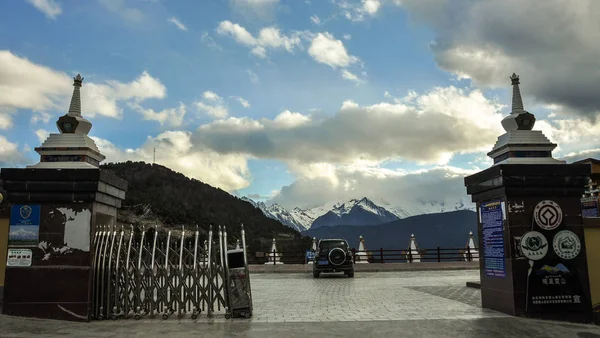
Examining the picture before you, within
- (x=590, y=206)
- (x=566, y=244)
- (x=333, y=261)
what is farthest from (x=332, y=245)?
(x=566, y=244)

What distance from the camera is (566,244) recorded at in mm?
9109

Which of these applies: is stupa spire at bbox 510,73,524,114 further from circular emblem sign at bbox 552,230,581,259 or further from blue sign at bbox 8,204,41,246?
blue sign at bbox 8,204,41,246

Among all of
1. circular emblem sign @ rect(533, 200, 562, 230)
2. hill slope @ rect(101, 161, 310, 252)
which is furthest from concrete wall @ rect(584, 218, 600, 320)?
hill slope @ rect(101, 161, 310, 252)

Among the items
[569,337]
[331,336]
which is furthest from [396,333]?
[569,337]

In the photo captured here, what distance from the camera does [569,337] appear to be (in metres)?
7.71

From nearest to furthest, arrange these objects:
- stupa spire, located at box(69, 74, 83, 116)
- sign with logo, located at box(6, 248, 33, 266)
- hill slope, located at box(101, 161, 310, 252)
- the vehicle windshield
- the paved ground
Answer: the paved ground
sign with logo, located at box(6, 248, 33, 266)
stupa spire, located at box(69, 74, 83, 116)
the vehicle windshield
hill slope, located at box(101, 161, 310, 252)

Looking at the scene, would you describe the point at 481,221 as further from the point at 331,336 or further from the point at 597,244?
the point at 331,336

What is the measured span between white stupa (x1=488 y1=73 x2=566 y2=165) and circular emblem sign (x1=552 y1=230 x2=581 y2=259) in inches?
58.4

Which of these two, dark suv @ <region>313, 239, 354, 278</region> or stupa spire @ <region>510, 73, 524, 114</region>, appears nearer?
stupa spire @ <region>510, 73, 524, 114</region>

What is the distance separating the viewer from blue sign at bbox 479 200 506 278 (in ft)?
30.9

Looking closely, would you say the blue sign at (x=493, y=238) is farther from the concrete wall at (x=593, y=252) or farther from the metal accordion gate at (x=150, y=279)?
the metal accordion gate at (x=150, y=279)

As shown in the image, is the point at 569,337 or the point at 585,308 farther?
the point at 585,308

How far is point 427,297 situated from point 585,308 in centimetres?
411

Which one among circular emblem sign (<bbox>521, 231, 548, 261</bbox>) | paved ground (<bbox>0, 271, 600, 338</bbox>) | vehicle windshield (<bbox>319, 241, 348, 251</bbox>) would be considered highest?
circular emblem sign (<bbox>521, 231, 548, 261</bbox>)
